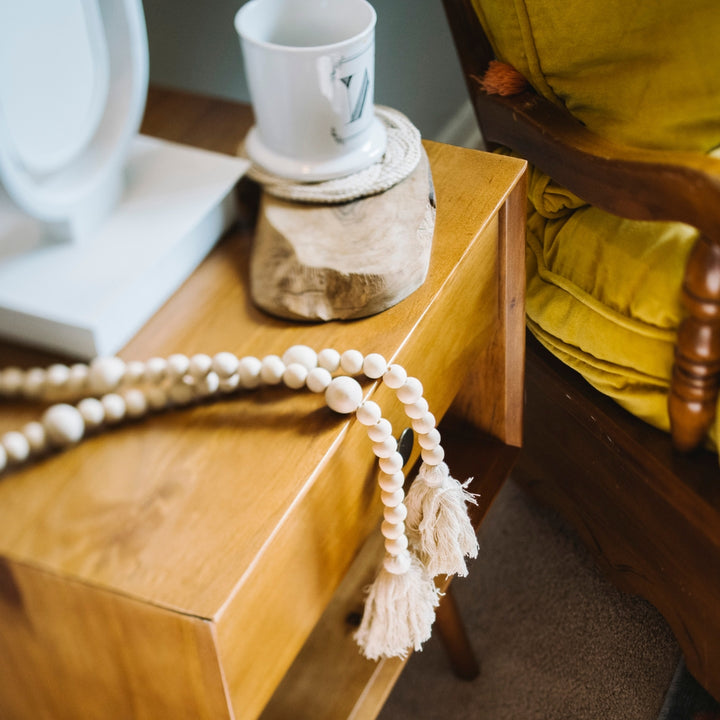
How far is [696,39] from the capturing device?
27.7 inches

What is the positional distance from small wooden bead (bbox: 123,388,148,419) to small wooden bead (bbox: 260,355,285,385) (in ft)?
0.24

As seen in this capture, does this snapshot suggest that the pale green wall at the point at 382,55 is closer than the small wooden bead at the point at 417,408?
No

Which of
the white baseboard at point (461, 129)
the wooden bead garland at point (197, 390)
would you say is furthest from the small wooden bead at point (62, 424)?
the white baseboard at point (461, 129)

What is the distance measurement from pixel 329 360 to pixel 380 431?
54mm

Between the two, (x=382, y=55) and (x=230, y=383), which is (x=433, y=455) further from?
(x=382, y=55)

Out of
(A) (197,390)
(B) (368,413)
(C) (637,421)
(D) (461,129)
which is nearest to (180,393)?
(A) (197,390)

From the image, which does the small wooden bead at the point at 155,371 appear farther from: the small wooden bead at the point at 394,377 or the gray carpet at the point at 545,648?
the gray carpet at the point at 545,648

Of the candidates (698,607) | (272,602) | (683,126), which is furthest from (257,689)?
(683,126)

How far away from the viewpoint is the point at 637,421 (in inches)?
30.4

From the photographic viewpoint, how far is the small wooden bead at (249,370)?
0.49 meters

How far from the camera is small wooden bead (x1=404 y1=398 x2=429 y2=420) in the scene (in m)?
0.52

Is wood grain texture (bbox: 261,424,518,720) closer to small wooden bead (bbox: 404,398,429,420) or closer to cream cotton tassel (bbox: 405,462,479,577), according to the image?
cream cotton tassel (bbox: 405,462,479,577)

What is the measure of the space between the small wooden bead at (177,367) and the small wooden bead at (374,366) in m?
0.11

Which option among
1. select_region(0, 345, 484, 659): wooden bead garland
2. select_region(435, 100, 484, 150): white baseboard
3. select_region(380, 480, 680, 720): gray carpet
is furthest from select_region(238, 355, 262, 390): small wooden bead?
select_region(435, 100, 484, 150): white baseboard
